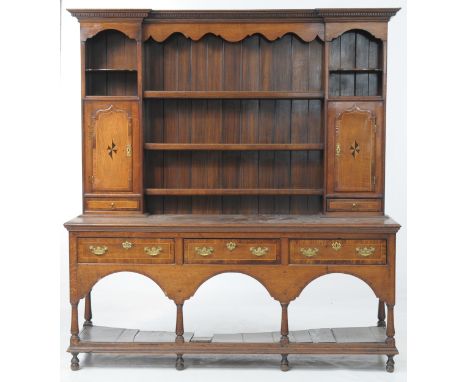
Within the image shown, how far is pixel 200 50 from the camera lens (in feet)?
18.0

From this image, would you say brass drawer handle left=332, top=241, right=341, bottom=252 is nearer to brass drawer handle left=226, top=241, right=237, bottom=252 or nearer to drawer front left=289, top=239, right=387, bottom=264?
drawer front left=289, top=239, right=387, bottom=264

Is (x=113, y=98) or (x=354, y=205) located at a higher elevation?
(x=113, y=98)

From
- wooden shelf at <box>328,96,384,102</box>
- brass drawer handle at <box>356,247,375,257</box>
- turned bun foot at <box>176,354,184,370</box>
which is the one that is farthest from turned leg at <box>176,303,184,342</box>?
wooden shelf at <box>328,96,384,102</box>

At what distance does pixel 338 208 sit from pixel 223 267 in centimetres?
101

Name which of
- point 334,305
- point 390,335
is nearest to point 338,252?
point 390,335

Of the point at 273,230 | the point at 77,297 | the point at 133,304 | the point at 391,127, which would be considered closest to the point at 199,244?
the point at 273,230

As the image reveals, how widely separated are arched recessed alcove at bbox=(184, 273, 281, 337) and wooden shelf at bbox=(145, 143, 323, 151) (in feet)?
4.77

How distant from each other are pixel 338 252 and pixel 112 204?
5.62ft

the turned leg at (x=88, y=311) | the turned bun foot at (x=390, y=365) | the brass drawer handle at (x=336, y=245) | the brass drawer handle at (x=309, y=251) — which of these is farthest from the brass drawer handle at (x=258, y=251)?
the turned leg at (x=88, y=311)

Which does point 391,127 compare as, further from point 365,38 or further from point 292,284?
point 292,284

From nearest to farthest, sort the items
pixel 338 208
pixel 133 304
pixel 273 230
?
pixel 273 230 → pixel 338 208 → pixel 133 304

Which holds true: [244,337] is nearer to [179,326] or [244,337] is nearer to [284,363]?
[284,363]

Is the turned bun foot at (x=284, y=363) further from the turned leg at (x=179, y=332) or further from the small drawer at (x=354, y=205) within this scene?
→ the small drawer at (x=354, y=205)

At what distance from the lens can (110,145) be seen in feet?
17.1
